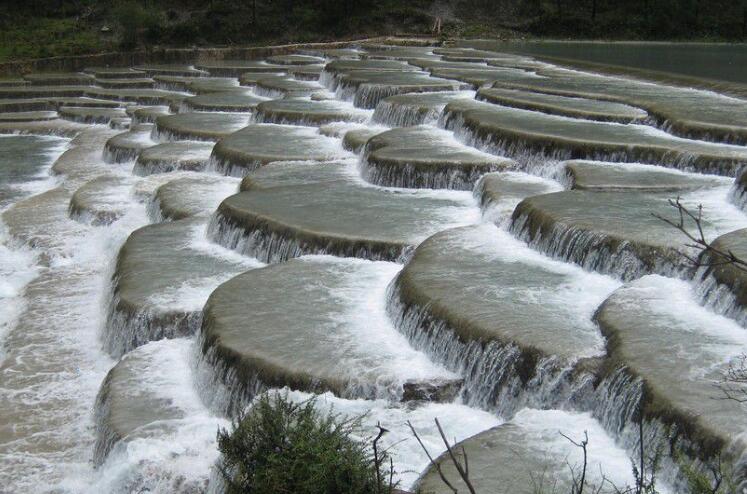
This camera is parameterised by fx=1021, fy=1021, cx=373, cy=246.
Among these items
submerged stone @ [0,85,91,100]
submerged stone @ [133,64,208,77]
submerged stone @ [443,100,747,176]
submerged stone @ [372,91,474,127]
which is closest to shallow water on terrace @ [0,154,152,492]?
submerged stone @ [372,91,474,127]

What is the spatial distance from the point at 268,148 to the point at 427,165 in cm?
410

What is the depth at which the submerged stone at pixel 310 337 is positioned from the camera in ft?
28.6

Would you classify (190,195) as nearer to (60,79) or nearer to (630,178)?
(630,178)

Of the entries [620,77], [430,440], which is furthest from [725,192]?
[620,77]

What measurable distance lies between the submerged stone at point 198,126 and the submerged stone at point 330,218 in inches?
229

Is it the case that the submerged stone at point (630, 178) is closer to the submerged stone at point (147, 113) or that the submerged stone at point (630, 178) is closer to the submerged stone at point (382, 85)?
the submerged stone at point (382, 85)

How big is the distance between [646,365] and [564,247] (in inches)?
131

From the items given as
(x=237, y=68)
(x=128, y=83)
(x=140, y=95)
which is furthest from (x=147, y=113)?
(x=237, y=68)

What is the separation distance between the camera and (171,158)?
749 inches

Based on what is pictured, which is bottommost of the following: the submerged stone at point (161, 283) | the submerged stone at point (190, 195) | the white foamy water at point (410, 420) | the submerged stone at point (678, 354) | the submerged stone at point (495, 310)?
the submerged stone at point (190, 195)

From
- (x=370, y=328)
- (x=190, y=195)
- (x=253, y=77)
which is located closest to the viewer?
(x=370, y=328)

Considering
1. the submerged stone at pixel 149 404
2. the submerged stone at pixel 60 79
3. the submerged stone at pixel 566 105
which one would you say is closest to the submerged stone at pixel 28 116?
the submerged stone at pixel 60 79

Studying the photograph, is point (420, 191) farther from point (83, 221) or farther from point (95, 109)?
point (95, 109)

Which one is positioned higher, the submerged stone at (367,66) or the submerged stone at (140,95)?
the submerged stone at (367,66)
